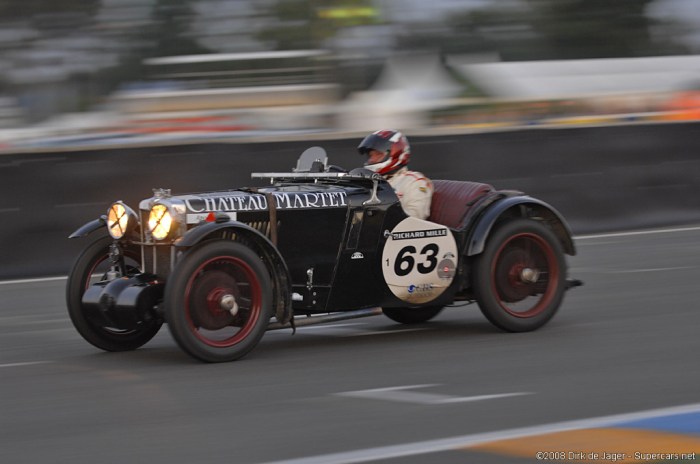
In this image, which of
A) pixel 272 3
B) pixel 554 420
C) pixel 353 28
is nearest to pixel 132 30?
pixel 272 3

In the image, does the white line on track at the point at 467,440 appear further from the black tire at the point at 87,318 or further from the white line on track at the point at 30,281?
the white line on track at the point at 30,281

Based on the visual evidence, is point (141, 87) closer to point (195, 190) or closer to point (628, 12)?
point (195, 190)

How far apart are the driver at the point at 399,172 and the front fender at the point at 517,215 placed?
40 centimetres

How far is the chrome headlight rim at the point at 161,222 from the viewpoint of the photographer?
277 inches

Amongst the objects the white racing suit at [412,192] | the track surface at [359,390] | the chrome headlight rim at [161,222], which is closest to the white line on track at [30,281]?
the track surface at [359,390]

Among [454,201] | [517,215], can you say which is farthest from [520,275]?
[454,201]

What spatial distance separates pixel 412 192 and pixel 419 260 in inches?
19.9

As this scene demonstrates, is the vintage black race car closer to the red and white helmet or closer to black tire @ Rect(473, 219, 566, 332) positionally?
black tire @ Rect(473, 219, 566, 332)

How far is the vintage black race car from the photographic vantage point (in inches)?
272

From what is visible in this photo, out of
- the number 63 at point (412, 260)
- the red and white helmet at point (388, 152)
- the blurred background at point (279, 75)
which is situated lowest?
the number 63 at point (412, 260)

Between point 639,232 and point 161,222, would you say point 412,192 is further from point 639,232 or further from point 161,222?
point 639,232

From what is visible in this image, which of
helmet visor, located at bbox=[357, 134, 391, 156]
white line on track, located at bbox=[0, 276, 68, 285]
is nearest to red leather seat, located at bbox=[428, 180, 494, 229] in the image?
helmet visor, located at bbox=[357, 134, 391, 156]

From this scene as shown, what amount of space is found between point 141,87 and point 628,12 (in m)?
12.2

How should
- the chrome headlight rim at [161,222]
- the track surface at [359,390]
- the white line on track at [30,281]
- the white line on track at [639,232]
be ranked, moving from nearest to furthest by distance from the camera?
the track surface at [359,390] → the chrome headlight rim at [161,222] → the white line on track at [30,281] → the white line on track at [639,232]
